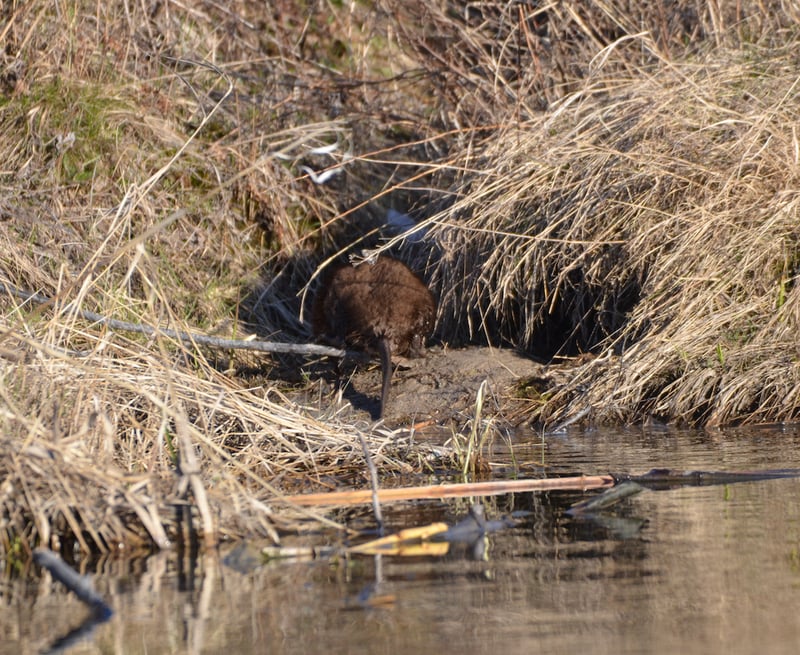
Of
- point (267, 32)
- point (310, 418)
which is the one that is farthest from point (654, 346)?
point (267, 32)

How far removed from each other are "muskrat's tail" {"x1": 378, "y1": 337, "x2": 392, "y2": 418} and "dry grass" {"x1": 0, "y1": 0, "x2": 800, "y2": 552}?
0.55 metres

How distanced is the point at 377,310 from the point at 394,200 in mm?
1870

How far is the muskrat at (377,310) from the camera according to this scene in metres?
6.07

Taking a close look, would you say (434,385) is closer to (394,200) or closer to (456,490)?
(394,200)

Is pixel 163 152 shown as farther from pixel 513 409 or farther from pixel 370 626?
pixel 370 626

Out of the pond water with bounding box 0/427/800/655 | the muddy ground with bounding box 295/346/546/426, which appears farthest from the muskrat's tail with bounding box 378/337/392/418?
the pond water with bounding box 0/427/800/655

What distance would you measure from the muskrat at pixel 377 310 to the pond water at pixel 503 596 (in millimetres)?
2578

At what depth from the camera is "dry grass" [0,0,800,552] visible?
416 cm

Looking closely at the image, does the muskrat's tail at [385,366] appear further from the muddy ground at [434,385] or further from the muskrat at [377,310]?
the muddy ground at [434,385]

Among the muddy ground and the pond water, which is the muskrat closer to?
the muddy ground

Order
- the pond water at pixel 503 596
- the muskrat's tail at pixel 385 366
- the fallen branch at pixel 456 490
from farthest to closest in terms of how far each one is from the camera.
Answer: the muskrat's tail at pixel 385 366 → the fallen branch at pixel 456 490 → the pond water at pixel 503 596

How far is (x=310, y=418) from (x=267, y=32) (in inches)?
200

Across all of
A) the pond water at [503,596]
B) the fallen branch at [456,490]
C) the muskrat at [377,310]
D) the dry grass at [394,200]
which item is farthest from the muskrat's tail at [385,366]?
the pond water at [503,596]

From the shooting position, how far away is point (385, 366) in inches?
231
